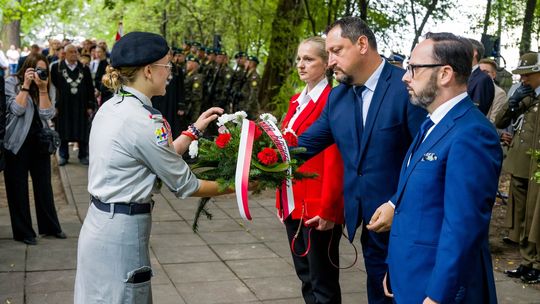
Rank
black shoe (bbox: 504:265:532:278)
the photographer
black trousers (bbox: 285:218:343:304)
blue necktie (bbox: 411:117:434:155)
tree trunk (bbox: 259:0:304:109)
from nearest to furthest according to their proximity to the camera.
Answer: blue necktie (bbox: 411:117:434:155) < black trousers (bbox: 285:218:343:304) < black shoe (bbox: 504:265:532:278) < the photographer < tree trunk (bbox: 259:0:304:109)

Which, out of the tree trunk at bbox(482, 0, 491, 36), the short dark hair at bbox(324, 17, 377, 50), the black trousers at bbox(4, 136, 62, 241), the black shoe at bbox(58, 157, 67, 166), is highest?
the tree trunk at bbox(482, 0, 491, 36)

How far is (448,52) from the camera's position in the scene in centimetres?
294

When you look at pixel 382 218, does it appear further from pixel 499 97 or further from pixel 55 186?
pixel 55 186

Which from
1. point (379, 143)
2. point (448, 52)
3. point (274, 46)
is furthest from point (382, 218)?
point (274, 46)

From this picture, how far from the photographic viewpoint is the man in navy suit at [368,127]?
12.5 ft

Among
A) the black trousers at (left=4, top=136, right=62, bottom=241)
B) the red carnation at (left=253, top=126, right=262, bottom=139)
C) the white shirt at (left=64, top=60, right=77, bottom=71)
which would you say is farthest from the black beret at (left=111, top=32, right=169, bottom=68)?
the white shirt at (left=64, top=60, right=77, bottom=71)

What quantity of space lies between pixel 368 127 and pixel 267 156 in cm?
61

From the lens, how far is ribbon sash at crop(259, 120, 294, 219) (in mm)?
3846

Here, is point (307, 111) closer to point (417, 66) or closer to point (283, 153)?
point (283, 153)

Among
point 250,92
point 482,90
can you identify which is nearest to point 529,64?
point 482,90

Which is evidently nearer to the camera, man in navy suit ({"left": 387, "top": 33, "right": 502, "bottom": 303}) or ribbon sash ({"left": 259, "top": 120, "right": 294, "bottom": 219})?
man in navy suit ({"left": 387, "top": 33, "right": 502, "bottom": 303})

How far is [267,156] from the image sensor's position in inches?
147

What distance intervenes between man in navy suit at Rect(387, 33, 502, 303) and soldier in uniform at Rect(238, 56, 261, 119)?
1119cm

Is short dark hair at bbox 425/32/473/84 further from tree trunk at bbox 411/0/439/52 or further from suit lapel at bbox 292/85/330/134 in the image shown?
tree trunk at bbox 411/0/439/52
